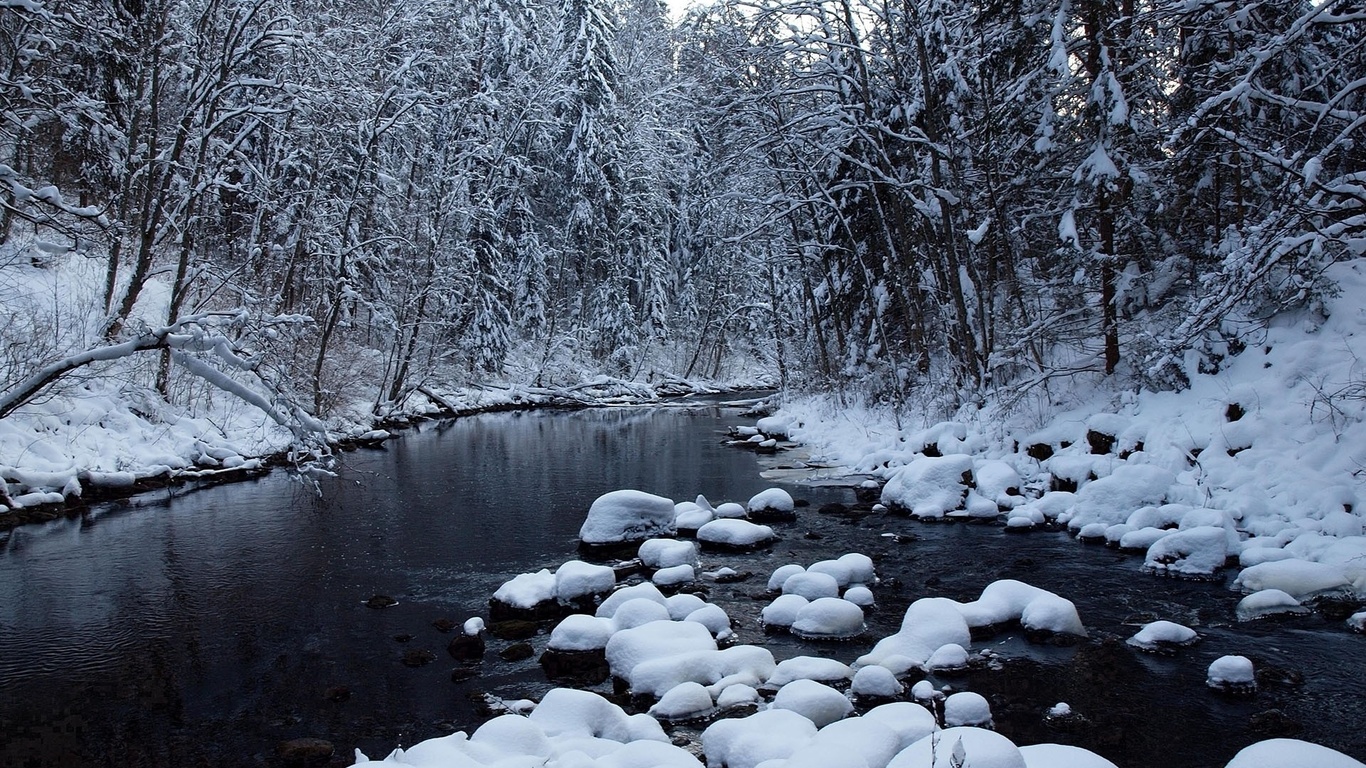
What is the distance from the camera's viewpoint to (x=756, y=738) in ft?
16.1

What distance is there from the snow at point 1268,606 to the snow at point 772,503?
559 centimetres

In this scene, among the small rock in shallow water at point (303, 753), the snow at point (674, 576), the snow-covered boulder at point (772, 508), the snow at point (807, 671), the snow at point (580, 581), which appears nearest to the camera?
the small rock in shallow water at point (303, 753)

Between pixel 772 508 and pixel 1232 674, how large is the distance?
6392 millimetres

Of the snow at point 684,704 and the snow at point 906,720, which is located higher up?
the snow at point 906,720

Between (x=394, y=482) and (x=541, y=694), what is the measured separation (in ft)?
31.0

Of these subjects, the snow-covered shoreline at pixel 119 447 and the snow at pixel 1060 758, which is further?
the snow-covered shoreline at pixel 119 447

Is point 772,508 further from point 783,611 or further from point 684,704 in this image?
point 684,704

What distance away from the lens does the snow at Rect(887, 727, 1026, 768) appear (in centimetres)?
421

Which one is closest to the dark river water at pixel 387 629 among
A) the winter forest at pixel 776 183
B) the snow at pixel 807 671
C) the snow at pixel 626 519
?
the snow at pixel 626 519

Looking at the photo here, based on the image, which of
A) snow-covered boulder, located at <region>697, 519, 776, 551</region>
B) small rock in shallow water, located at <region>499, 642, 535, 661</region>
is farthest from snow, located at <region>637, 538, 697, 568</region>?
small rock in shallow water, located at <region>499, 642, 535, 661</region>

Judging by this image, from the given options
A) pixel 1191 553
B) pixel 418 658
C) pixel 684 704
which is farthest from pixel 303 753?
pixel 1191 553

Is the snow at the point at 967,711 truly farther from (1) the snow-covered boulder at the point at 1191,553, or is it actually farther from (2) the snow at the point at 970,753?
(1) the snow-covered boulder at the point at 1191,553

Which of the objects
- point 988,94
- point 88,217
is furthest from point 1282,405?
point 88,217

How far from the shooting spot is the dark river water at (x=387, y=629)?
552cm
